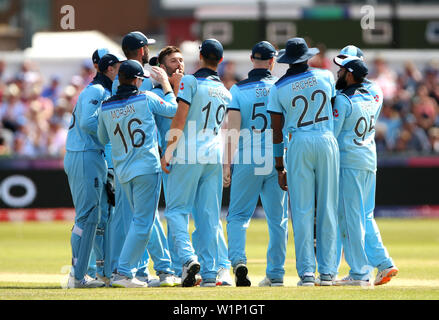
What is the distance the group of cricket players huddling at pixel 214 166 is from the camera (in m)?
10.6

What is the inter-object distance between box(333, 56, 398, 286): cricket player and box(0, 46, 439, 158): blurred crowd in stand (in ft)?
38.5

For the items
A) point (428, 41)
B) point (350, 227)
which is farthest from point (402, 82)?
point (350, 227)

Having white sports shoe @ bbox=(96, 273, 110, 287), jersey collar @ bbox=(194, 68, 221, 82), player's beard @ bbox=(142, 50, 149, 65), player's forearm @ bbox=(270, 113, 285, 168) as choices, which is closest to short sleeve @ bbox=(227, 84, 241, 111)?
jersey collar @ bbox=(194, 68, 221, 82)

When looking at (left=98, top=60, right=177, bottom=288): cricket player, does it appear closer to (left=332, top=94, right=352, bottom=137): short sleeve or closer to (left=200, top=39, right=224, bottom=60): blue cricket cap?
(left=200, top=39, right=224, bottom=60): blue cricket cap

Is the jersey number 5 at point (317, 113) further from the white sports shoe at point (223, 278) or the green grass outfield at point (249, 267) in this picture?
the white sports shoe at point (223, 278)

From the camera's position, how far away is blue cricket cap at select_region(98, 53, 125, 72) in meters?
11.3

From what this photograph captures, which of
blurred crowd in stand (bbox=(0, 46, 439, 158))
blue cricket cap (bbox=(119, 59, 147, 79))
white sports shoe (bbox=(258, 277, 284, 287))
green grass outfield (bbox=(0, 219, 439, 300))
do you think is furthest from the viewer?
blurred crowd in stand (bbox=(0, 46, 439, 158))

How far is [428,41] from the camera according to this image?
31.2 metres

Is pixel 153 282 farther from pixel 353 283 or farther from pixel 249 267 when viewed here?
pixel 249 267

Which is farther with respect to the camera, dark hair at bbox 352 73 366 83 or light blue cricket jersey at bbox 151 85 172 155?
light blue cricket jersey at bbox 151 85 172 155

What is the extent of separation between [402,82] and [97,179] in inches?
673

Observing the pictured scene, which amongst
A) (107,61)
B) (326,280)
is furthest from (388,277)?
(107,61)

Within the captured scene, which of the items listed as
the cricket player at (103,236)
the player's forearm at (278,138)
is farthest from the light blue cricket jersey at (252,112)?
the cricket player at (103,236)

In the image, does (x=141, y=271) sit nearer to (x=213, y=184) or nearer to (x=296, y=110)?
(x=213, y=184)
